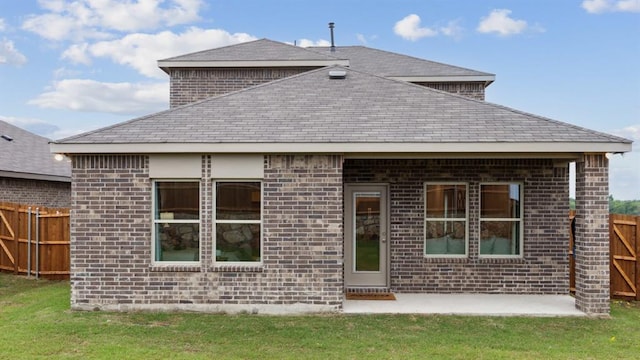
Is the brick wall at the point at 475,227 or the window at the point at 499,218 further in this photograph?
the window at the point at 499,218

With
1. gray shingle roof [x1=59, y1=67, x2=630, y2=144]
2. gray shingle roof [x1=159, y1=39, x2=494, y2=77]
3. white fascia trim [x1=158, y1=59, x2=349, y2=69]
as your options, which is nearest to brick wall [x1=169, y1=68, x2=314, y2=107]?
white fascia trim [x1=158, y1=59, x2=349, y2=69]

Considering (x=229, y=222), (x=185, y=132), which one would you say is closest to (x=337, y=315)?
(x=229, y=222)

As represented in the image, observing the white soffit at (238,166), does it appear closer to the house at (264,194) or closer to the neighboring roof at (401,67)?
the house at (264,194)

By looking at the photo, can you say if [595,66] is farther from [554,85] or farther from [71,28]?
[71,28]

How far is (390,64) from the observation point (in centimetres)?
1528

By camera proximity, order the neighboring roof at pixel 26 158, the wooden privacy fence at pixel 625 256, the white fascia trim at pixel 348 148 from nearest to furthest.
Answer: the white fascia trim at pixel 348 148, the wooden privacy fence at pixel 625 256, the neighboring roof at pixel 26 158

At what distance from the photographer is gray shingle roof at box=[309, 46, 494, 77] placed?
46.9ft

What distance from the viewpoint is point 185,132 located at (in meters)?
9.03

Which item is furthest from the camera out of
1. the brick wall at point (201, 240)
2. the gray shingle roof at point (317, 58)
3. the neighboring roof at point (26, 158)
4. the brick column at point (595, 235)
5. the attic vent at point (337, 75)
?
the neighboring roof at point (26, 158)

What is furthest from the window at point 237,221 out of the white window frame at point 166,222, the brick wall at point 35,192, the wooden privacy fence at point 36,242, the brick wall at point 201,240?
the brick wall at point 35,192

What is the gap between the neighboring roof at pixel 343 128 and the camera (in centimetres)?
858

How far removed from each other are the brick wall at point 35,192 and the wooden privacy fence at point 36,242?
244 cm

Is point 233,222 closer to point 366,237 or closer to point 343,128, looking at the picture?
point 343,128

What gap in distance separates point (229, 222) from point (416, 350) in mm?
4057
